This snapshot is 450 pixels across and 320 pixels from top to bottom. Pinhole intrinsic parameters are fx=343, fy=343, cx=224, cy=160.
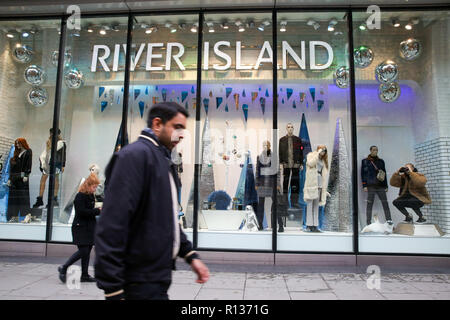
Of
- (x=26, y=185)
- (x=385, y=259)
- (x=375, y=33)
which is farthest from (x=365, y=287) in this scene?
(x=26, y=185)

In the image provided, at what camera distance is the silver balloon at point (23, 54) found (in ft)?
26.0

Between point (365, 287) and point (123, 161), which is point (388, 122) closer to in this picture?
point (365, 287)

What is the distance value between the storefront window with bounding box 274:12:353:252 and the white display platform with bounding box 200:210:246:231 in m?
0.86

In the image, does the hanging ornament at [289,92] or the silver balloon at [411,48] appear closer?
the silver balloon at [411,48]

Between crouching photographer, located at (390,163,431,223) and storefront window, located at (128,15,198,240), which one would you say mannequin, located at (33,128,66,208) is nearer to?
storefront window, located at (128,15,198,240)

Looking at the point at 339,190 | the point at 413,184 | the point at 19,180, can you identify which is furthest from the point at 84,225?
the point at 413,184

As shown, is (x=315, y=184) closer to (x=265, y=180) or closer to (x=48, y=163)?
(x=265, y=180)

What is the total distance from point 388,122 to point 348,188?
1824 mm

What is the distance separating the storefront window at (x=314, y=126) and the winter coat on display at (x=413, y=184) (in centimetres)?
104

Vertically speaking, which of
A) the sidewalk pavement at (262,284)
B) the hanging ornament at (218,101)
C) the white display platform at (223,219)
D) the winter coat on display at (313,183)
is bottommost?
the sidewalk pavement at (262,284)

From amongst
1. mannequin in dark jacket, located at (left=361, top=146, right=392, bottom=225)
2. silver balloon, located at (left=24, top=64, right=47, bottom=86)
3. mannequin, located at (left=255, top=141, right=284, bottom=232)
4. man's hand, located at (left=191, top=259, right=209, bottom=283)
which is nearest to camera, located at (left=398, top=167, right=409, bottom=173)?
mannequin in dark jacket, located at (left=361, top=146, right=392, bottom=225)

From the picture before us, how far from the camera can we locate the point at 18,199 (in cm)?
751

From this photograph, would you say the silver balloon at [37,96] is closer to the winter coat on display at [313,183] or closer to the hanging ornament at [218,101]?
the hanging ornament at [218,101]

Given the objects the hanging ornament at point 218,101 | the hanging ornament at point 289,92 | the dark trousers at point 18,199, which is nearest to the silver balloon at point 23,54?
the dark trousers at point 18,199
